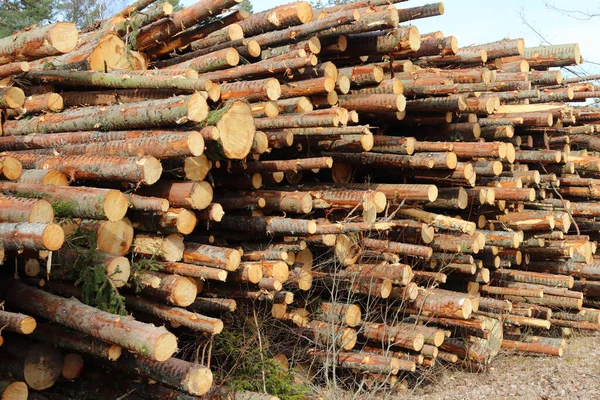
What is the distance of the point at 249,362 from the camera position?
6230 mm

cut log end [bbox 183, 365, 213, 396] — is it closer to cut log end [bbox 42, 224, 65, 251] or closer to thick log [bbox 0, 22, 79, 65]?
cut log end [bbox 42, 224, 65, 251]

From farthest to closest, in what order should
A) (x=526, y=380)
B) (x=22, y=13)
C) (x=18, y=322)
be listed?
(x=22, y=13) → (x=526, y=380) → (x=18, y=322)

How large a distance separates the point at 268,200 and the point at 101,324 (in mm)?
2302

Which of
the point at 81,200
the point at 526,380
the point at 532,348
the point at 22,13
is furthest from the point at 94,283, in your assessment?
the point at 22,13

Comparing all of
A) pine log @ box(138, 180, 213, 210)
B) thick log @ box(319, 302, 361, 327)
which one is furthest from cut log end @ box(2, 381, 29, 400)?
thick log @ box(319, 302, 361, 327)

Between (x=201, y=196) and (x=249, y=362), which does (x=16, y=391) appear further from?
(x=249, y=362)

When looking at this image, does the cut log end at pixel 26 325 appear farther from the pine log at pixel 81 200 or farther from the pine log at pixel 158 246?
the pine log at pixel 158 246

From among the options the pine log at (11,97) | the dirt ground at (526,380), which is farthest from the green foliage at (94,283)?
the dirt ground at (526,380)

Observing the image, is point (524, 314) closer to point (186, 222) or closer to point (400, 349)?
point (400, 349)

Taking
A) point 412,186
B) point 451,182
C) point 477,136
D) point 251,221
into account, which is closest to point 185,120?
point 251,221

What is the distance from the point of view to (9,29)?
71.8 ft

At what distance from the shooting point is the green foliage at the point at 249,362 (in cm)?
613

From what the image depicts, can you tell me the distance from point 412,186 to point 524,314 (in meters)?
3.06

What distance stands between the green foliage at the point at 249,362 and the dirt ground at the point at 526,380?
1286 mm
